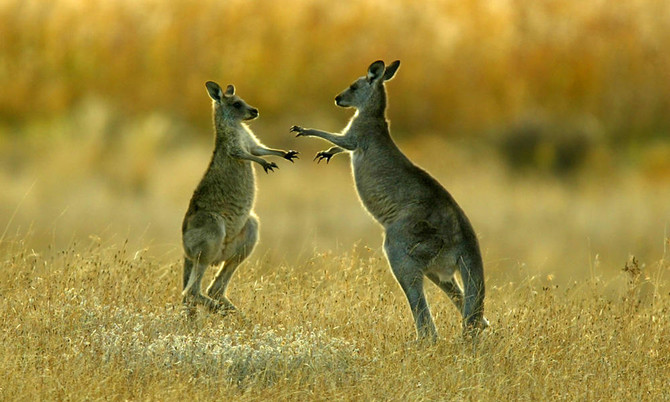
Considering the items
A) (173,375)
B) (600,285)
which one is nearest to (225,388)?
(173,375)

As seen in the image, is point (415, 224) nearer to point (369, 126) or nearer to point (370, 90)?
point (369, 126)

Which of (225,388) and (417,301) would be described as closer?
(225,388)

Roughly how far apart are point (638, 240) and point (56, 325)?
1014 cm

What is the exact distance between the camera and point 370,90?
10398 mm

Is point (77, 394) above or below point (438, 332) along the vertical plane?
below

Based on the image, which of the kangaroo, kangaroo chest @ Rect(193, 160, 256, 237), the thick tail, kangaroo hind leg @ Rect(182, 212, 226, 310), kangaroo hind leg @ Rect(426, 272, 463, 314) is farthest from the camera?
kangaroo chest @ Rect(193, 160, 256, 237)

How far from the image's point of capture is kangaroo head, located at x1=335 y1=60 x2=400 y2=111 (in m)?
10.4

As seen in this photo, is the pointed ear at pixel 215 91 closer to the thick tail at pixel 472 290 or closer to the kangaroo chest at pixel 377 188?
the kangaroo chest at pixel 377 188

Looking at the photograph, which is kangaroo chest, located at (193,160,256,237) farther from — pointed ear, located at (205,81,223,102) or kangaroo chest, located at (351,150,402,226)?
kangaroo chest, located at (351,150,402,226)

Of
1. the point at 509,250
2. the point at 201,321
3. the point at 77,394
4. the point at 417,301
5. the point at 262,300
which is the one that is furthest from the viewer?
the point at 509,250

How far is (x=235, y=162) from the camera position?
10445 millimetres

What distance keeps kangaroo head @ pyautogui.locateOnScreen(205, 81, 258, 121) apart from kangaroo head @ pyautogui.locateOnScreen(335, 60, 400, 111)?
Result: 0.96m

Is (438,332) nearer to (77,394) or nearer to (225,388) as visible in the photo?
(225,388)

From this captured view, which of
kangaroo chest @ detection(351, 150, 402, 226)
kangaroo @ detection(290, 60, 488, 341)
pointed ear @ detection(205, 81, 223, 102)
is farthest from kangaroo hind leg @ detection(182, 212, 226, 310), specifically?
pointed ear @ detection(205, 81, 223, 102)
